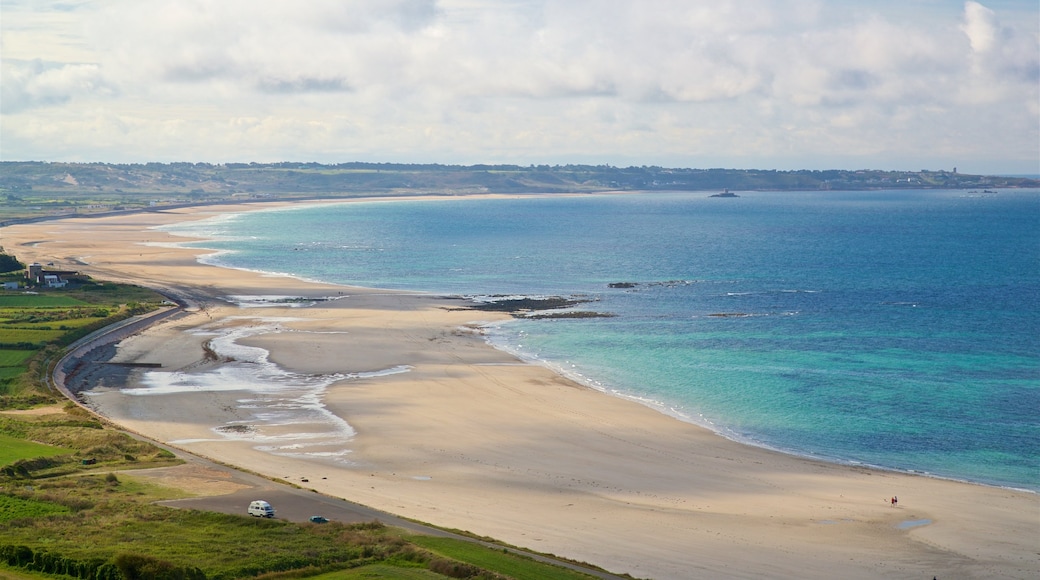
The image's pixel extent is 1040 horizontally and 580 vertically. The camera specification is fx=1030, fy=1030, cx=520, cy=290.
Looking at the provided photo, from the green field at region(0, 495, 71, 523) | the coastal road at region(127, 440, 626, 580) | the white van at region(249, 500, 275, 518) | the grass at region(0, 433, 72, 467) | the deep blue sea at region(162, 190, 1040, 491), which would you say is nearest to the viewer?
the green field at region(0, 495, 71, 523)

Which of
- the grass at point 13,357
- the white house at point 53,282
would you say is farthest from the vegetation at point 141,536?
the white house at point 53,282

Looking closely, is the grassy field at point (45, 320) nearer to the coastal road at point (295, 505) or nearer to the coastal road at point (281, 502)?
the coastal road at point (281, 502)

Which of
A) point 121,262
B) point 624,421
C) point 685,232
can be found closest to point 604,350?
point 624,421

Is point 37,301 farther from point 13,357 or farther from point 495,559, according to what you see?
point 495,559

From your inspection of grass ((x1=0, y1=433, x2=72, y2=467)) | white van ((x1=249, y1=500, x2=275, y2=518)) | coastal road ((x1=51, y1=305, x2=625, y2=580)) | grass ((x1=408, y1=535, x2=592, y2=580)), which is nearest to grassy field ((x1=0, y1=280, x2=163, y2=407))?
grass ((x1=0, y1=433, x2=72, y2=467))

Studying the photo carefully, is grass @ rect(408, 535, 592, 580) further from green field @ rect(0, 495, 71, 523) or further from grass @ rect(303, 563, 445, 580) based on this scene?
green field @ rect(0, 495, 71, 523)

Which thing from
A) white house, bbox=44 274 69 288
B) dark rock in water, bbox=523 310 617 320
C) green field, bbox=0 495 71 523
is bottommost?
dark rock in water, bbox=523 310 617 320

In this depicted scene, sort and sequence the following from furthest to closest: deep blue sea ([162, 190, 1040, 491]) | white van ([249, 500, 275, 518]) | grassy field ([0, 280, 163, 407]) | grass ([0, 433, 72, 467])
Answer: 1. grassy field ([0, 280, 163, 407])
2. deep blue sea ([162, 190, 1040, 491])
3. grass ([0, 433, 72, 467])
4. white van ([249, 500, 275, 518])
